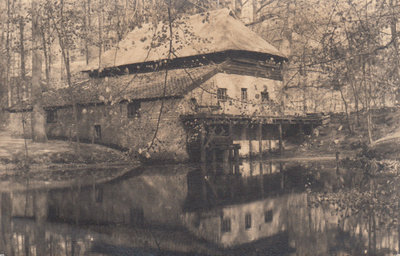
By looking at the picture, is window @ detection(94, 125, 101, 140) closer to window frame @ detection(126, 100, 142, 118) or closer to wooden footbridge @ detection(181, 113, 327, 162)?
window frame @ detection(126, 100, 142, 118)

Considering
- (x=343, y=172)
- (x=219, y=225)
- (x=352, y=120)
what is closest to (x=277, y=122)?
(x=352, y=120)

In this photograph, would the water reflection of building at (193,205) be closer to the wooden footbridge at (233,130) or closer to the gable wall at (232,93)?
the wooden footbridge at (233,130)

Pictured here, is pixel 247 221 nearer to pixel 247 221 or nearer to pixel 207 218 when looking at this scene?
pixel 247 221

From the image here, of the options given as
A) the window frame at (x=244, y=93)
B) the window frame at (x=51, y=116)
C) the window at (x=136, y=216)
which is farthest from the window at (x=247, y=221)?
the window frame at (x=51, y=116)

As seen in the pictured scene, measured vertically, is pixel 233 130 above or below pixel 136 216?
above

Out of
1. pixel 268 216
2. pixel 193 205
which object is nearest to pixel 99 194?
pixel 193 205

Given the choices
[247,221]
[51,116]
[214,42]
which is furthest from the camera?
[51,116]
